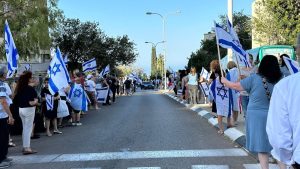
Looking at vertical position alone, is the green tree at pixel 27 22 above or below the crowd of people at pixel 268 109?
above

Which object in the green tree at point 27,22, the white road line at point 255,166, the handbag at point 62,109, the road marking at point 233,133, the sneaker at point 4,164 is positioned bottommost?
the sneaker at point 4,164

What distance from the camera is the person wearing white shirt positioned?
285cm

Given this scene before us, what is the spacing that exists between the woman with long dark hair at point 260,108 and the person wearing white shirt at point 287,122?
3.35 meters

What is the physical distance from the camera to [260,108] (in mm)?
6395

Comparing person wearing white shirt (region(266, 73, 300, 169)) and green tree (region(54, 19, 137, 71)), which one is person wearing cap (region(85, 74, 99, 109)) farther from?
green tree (region(54, 19, 137, 71))

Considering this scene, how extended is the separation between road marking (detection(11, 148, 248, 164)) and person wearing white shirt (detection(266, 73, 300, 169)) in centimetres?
589

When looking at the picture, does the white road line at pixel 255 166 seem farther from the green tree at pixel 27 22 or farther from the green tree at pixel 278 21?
the green tree at pixel 278 21

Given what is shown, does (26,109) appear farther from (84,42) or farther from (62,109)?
(84,42)

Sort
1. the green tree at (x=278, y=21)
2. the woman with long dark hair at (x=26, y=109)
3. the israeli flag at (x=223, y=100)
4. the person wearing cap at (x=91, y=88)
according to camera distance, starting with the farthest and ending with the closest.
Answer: the green tree at (x=278, y=21) < the person wearing cap at (x=91, y=88) < the israeli flag at (x=223, y=100) < the woman with long dark hair at (x=26, y=109)

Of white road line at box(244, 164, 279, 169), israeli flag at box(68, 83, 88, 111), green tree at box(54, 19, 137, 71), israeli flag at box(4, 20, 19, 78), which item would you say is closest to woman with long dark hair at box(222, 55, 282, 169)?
white road line at box(244, 164, 279, 169)

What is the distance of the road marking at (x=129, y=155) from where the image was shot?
344 inches

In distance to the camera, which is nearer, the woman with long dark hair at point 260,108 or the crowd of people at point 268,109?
the crowd of people at point 268,109

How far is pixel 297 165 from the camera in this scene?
2842 millimetres

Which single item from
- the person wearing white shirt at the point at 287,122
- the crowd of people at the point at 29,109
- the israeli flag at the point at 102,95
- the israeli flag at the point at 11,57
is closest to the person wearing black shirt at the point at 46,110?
the crowd of people at the point at 29,109
